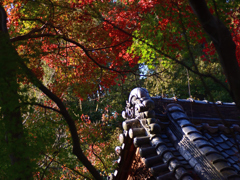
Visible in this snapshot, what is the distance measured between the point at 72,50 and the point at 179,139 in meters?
5.03

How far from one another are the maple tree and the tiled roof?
931 millimetres

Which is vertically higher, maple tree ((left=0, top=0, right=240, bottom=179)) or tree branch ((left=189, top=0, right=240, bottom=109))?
maple tree ((left=0, top=0, right=240, bottom=179))

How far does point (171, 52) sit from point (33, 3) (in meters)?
4.04

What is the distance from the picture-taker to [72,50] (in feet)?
28.9

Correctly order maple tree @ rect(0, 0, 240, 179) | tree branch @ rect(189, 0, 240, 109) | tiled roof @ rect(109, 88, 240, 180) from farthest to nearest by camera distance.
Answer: tiled roof @ rect(109, 88, 240, 180) → maple tree @ rect(0, 0, 240, 179) → tree branch @ rect(189, 0, 240, 109)

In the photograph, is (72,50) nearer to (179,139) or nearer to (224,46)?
(179,139)

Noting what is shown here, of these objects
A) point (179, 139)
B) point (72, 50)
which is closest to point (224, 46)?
point (179, 139)

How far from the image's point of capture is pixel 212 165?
4543 millimetres

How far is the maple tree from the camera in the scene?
363 centimetres

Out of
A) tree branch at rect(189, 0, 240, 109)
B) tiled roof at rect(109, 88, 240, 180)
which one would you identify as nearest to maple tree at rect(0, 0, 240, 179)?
tree branch at rect(189, 0, 240, 109)

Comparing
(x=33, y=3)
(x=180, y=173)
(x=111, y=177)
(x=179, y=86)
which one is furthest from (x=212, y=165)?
(x=179, y=86)

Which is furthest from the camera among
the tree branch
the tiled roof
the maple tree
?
the tiled roof

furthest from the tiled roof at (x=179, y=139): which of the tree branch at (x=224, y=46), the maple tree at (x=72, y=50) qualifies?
the tree branch at (x=224, y=46)

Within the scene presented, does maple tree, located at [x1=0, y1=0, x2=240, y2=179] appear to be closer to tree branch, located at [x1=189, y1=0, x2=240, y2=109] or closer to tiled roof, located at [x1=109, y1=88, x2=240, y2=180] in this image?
tree branch, located at [x1=189, y1=0, x2=240, y2=109]
